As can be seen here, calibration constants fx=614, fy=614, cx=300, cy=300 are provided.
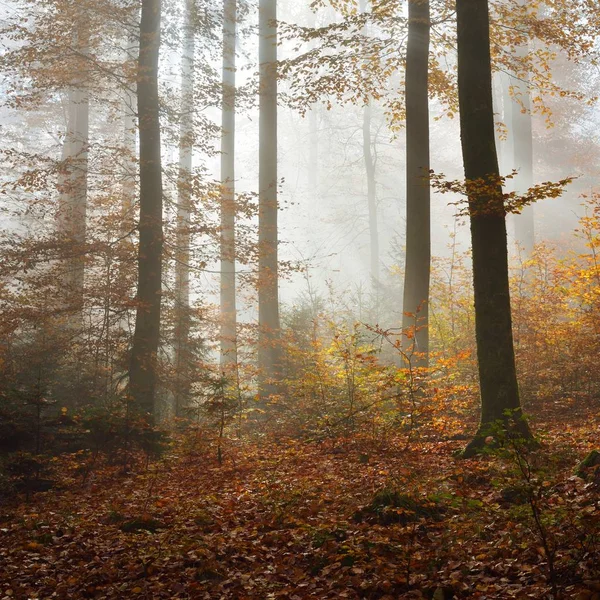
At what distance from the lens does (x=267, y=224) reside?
15438mm

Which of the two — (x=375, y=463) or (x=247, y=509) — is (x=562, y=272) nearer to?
(x=375, y=463)

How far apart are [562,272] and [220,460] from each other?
796 cm

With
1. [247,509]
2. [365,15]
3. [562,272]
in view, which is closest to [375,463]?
[247,509]

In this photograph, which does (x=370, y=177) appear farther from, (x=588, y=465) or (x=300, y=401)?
(x=588, y=465)

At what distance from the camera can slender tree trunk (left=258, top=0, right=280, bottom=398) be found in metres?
14.4

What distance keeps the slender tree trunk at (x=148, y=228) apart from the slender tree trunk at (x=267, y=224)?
98.9 inches

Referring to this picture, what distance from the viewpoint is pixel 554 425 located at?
9016mm

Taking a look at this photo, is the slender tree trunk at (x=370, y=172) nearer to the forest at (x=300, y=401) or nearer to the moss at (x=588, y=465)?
the forest at (x=300, y=401)

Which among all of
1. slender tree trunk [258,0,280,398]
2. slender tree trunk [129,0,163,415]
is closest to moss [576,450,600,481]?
slender tree trunk [129,0,163,415]

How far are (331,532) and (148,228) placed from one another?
25.5 feet

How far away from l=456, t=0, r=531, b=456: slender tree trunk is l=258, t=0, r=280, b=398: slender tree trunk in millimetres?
6109

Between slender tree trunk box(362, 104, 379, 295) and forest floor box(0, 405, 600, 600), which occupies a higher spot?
slender tree trunk box(362, 104, 379, 295)

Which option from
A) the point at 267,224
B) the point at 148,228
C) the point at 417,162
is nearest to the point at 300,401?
the point at 148,228

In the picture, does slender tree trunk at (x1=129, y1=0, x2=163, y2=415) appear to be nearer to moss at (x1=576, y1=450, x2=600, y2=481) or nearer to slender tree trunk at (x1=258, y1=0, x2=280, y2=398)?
slender tree trunk at (x1=258, y1=0, x2=280, y2=398)
